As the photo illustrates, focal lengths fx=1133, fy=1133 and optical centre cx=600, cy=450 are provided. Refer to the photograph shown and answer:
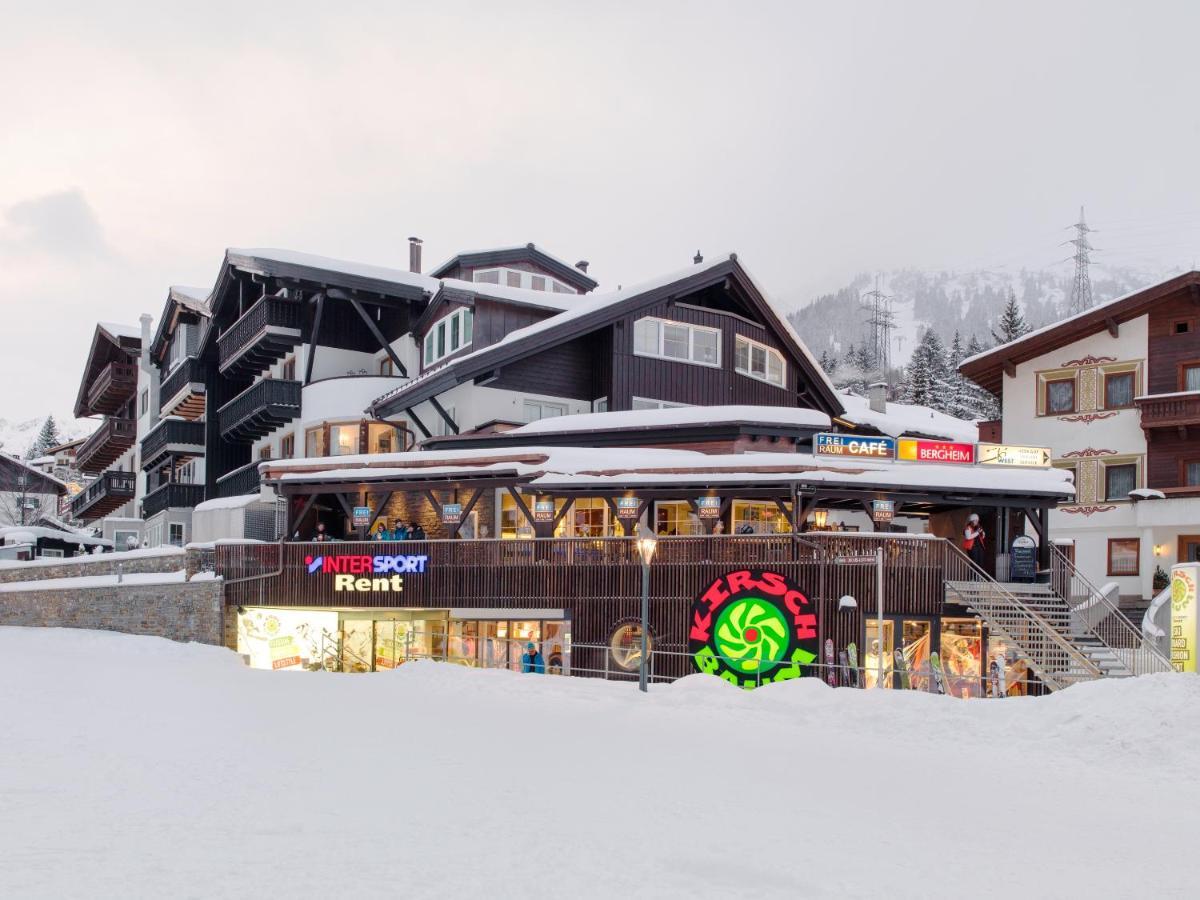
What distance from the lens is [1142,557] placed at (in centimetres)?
3716

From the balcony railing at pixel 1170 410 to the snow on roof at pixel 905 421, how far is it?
6.46m

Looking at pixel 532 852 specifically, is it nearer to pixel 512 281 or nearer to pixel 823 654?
pixel 823 654

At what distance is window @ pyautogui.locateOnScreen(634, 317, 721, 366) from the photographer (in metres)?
35.8

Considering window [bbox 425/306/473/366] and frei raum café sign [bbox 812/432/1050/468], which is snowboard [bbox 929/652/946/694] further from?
window [bbox 425/306/473/366]

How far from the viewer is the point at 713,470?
28.0 meters

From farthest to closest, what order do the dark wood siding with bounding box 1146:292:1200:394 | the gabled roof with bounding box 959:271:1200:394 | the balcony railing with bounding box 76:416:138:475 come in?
1. the balcony railing with bounding box 76:416:138:475
2. the dark wood siding with bounding box 1146:292:1200:394
3. the gabled roof with bounding box 959:271:1200:394

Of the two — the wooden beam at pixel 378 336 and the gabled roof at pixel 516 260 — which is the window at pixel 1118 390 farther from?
the wooden beam at pixel 378 336

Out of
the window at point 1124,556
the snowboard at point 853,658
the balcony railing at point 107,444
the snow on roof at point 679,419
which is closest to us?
the snowboard at point 853,658

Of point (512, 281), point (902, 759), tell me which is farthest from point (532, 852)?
point (512, 281)

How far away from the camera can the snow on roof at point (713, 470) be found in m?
27.5

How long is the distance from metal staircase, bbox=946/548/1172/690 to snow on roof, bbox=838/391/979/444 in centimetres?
1444

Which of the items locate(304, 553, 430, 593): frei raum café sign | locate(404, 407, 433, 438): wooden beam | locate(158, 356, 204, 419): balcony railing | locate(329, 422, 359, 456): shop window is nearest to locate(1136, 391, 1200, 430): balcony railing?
locate(404, 407, 433, 438): wooden beam

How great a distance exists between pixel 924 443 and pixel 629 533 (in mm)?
7812

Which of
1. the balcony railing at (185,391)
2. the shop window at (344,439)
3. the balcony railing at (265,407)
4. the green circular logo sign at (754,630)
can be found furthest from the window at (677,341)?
the balcony railing at (185,391)
